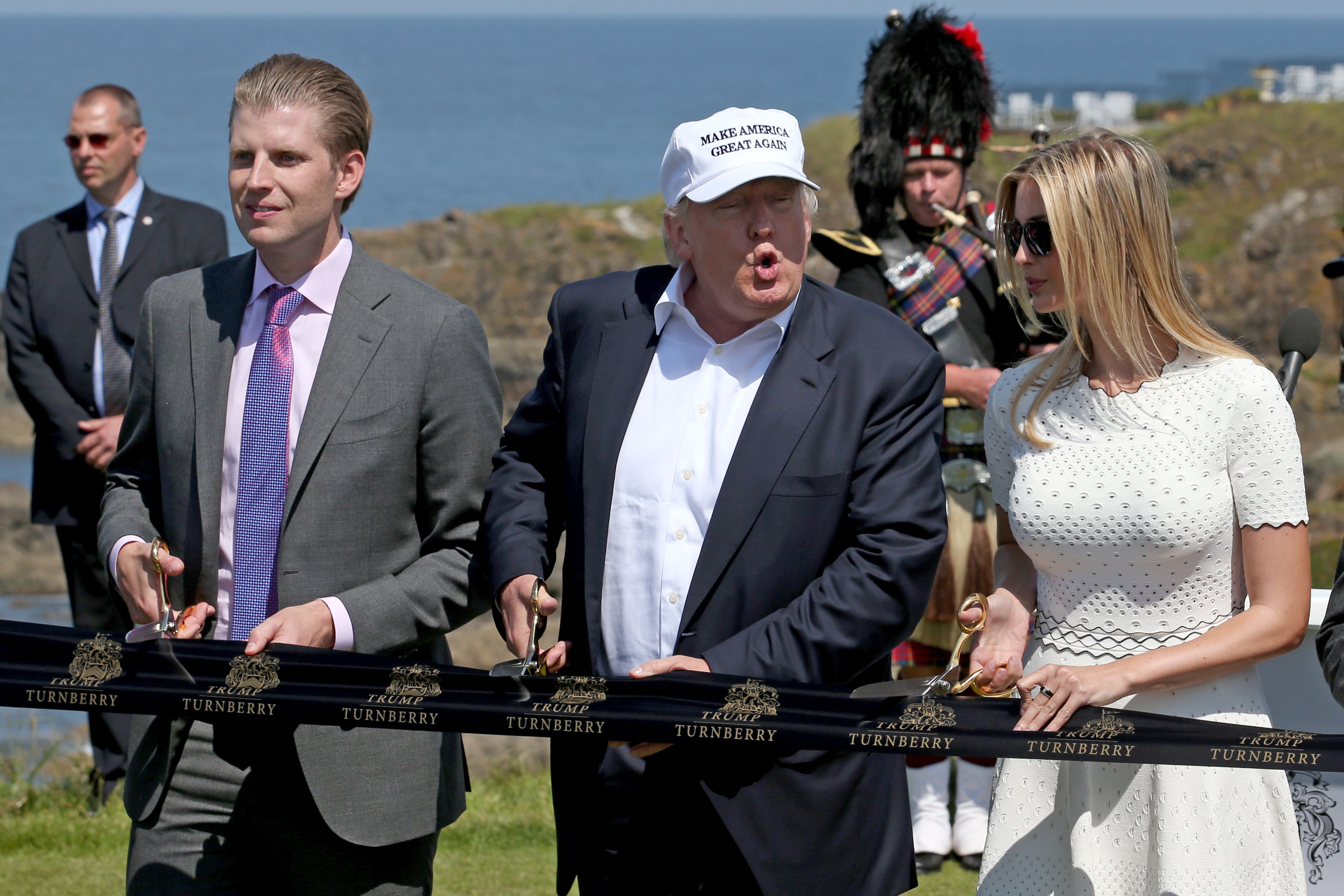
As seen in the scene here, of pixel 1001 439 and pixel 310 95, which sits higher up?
pixel 310 95

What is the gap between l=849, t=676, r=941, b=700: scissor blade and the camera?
278cm

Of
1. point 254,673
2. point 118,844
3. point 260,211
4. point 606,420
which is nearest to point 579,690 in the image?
point 606,420

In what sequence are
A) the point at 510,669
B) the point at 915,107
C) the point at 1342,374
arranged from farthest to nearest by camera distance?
the point at 915,107 → the point at 1342,374 → the point at 510,669

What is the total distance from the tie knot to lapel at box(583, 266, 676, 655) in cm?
68

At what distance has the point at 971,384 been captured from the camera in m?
5.14

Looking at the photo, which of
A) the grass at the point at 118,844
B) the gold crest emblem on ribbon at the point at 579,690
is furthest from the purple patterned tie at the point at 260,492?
the grass at the point at 118,844

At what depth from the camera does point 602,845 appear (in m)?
2.96

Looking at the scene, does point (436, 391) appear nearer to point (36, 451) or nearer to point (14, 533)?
point (36, 451)

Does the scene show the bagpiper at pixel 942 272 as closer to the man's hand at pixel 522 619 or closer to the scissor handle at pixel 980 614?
the scissor handle at pixel 980 614

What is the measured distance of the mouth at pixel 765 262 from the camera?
2.91 m

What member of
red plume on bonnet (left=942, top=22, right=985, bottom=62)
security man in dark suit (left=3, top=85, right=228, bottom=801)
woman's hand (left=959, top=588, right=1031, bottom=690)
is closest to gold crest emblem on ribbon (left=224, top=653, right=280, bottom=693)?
woman's hand (left=959, top=588, right=1031, bottom=690)

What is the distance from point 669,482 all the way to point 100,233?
14.4ft

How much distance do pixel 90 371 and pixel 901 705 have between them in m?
4.48

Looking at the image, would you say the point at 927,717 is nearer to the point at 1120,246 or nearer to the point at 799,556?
→ the point at 799,556
